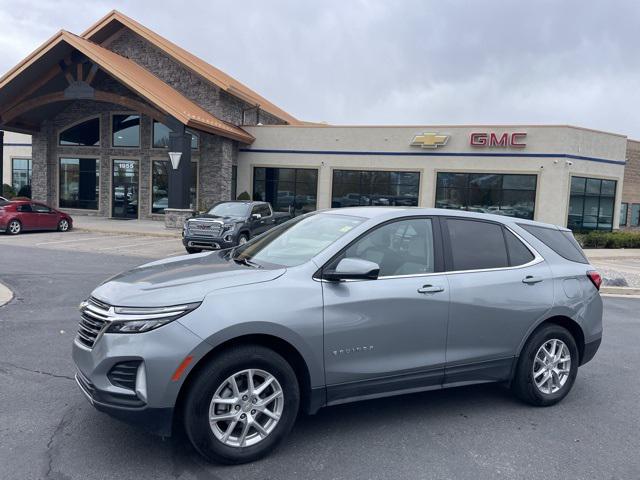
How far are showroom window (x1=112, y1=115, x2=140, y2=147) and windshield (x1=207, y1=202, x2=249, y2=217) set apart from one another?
14378 mm

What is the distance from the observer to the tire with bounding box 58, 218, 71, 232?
21.4 metres

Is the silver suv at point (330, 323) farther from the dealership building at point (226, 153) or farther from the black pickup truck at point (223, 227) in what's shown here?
the dealership building at point (226, 153)

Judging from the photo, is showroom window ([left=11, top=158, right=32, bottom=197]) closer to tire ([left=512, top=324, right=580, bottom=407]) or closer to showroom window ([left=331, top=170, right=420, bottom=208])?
showroom window ([left=331, top=170, right=420, bottom=208])

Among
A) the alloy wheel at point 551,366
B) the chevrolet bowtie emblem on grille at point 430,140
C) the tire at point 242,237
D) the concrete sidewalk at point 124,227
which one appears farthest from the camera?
the chevrolet bowtie emblem on grille at point 430,140

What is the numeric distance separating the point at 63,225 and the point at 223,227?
34.0ft

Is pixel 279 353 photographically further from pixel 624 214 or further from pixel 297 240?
pixel 624 214

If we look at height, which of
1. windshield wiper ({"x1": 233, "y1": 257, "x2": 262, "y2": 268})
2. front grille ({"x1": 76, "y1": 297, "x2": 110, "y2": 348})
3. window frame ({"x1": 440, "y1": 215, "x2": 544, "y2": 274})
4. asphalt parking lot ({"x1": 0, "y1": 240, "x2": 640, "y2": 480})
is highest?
window frame ({"x1": 440, "y1": 215, "x2": 544, "y2": 274})

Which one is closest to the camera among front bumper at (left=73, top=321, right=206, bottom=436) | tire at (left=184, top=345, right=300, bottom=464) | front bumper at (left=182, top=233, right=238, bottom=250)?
front bumper at (left=73, top=321, right=206, bottom=436)

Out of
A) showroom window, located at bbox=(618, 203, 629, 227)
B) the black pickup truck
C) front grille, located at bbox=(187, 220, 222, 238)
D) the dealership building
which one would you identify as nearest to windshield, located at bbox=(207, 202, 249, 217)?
the black pickup truck

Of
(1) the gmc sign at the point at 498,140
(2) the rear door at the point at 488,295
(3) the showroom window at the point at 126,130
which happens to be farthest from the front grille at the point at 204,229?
(3) the showroom window at the point at 126,130

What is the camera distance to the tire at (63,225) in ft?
70.3

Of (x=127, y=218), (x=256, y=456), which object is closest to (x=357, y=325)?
(x=256, y=456)

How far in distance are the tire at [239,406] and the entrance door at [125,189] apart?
1065 inches

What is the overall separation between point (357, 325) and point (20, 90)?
28.5m
